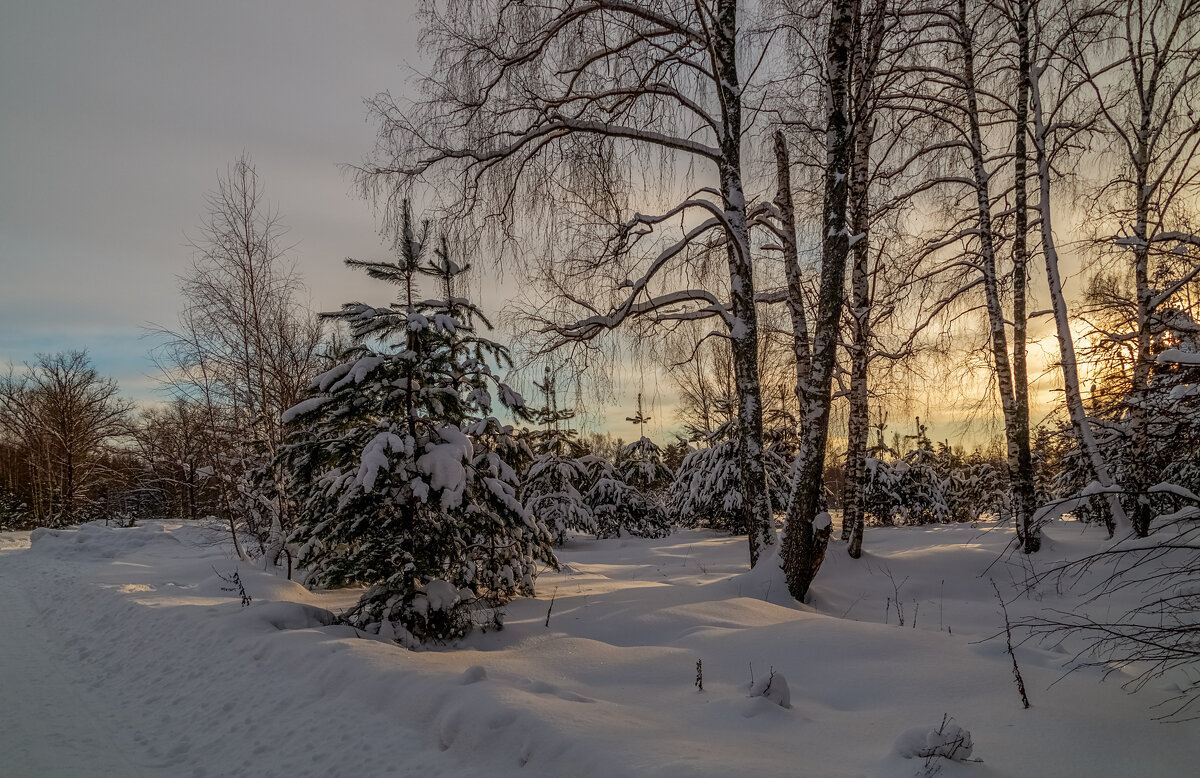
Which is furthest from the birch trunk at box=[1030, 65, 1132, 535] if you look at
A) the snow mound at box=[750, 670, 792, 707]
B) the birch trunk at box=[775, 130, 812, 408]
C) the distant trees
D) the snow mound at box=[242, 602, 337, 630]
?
the distant trees

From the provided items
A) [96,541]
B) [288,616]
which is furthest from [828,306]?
[96,541]

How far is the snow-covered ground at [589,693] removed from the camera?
3166mm

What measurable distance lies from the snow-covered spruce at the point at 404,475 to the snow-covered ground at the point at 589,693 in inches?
22.0

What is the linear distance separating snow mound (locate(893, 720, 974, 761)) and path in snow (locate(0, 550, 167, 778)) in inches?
173

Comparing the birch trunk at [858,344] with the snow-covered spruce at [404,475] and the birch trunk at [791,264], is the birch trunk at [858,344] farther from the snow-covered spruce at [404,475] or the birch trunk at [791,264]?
the snow-covered spruce at [404,475]

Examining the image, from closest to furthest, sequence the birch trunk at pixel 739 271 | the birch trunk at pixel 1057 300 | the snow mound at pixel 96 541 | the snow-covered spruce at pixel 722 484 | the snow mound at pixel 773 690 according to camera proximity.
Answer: the snow mound at pixel 773 690 < the birch trunk at pixel 739 271 < the birch trunk at pixel 1057 300 < the snow-covered spruce at pixel 722 484 < the snow mound at pixel 96 541

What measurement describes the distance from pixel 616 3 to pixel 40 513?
3087 centimetres

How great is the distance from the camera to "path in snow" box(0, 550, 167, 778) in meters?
3.88

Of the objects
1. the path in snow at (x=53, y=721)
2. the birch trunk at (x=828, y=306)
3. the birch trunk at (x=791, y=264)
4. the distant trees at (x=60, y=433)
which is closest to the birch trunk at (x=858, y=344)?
the birch trunk at (x=791, y=264)

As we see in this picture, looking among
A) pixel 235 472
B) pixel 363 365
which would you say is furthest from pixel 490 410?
pixel 235 472

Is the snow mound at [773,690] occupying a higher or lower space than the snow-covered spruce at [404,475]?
lower

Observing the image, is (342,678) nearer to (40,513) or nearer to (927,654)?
(927,654)

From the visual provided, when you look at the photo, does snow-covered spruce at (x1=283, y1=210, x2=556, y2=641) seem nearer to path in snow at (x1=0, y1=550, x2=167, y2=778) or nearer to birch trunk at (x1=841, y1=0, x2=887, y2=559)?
path in snow at (x1=0, y1=550, x2=167, y2=778)

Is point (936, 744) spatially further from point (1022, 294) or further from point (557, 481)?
point (557, 481)
